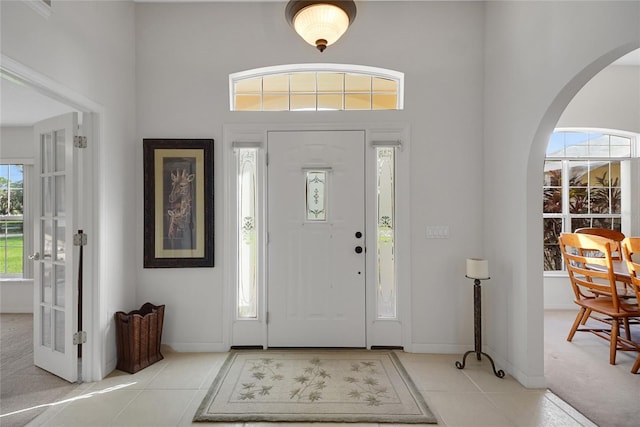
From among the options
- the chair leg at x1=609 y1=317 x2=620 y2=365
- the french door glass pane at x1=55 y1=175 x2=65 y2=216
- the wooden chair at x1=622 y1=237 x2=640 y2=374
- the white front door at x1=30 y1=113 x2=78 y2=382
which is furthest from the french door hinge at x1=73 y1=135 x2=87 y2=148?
the chair leg at x1=609 y1=317 x2=620 y2=365

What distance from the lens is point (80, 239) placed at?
2.72 metres

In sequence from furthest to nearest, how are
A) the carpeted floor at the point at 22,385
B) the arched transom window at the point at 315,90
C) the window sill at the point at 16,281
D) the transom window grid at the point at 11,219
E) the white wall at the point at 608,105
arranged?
the transom window grid at the point at 11,219
the window sill at the point at 16,281
the white wall at the point at 608,105
the arched transom window at the point at 315,90
the carpeted floor at the point at 22,385

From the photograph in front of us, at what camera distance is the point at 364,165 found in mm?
3301

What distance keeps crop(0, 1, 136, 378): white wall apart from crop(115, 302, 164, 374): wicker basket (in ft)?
0.26

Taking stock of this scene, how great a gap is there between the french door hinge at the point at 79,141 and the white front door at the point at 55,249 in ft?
0.11

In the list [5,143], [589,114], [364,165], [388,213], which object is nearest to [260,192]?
[364,165]

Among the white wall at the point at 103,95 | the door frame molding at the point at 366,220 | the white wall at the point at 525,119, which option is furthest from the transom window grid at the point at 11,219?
the white wall at the point at 525,119

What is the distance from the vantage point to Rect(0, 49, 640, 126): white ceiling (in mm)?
3523

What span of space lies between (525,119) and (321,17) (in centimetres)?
173

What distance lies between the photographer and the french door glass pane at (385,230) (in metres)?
3.33

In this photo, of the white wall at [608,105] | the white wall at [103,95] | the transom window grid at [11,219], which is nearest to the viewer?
the white wall at [103,95]

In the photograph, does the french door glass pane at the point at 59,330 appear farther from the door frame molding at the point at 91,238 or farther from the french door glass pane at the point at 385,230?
the french door glass pane at the point at 385,230

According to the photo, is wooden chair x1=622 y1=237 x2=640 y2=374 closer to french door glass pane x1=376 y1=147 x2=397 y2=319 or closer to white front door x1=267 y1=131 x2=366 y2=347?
french door glass pane x1=376 y1=147 x2=397 y2=319

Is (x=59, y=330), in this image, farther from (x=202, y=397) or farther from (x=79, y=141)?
(x=79, y=141)
